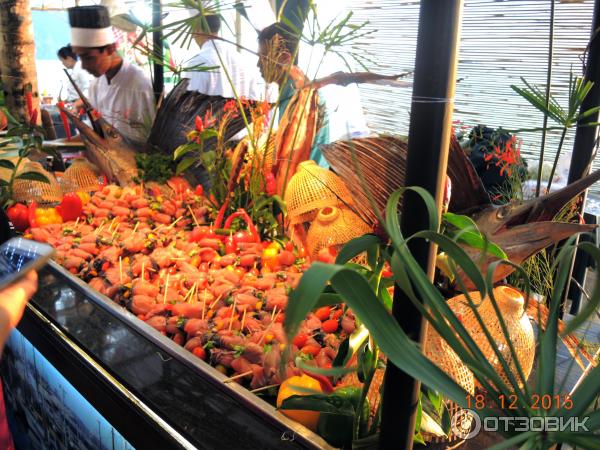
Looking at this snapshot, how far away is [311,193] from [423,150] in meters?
1.13

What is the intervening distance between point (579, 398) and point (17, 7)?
3774 millimetres

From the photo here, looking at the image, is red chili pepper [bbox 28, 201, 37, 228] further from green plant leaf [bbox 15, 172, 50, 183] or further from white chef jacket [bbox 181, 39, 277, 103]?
white chef jacket [bbox 181, 39, 277, 103]

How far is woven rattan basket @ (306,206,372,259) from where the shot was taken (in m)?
1.70

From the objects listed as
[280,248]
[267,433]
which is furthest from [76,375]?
[280,248]

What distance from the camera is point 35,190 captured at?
255 centimetres

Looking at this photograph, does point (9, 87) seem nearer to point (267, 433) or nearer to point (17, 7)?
point (17, 7)

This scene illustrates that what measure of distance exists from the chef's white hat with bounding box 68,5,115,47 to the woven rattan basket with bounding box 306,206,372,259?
2247mm

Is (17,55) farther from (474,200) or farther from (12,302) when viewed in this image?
(474,200)

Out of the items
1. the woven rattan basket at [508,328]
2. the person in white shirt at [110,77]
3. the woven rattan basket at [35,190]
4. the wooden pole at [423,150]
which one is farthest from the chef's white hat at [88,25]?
the wooden pole at [423,150]

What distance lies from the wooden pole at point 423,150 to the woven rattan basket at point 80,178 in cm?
237

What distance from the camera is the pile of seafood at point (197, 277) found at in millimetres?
1355

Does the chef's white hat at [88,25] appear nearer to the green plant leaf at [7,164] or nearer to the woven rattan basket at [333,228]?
the green plant leaf at [7,164]

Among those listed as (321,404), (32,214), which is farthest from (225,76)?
(321,404)

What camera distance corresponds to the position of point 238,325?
4.91ft
